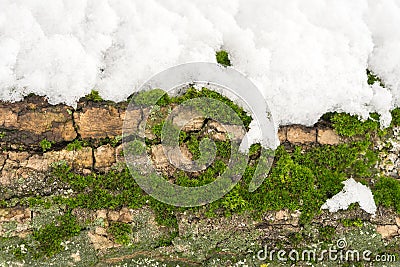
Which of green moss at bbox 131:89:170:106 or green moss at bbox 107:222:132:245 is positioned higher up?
green moss at bbox 131:89:170:106

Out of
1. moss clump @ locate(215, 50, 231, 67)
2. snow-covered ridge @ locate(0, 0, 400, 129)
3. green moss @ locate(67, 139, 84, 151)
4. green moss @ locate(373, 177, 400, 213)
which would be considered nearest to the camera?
snow-covered ridge @ locate(0, 0, 400, 129)

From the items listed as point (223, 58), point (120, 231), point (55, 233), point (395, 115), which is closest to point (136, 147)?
point (120, 231)

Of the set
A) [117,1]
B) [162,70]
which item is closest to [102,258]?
[162,70]

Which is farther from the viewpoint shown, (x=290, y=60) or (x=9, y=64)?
(x=290, y=60)

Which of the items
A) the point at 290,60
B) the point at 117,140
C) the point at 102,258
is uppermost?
the point at 290,60

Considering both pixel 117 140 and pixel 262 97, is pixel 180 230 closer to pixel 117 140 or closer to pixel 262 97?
pixel 117 140

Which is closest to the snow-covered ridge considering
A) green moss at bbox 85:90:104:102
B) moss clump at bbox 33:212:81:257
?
green moss at bbox 85:90:104:102

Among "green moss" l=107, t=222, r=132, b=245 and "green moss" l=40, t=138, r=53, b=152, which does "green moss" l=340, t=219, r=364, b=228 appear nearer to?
"green moss" l=107, t=222, r=132, b=245
